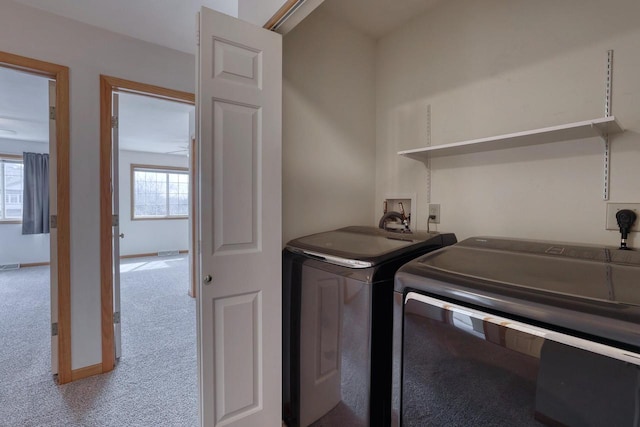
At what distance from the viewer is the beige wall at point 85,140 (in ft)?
6.38

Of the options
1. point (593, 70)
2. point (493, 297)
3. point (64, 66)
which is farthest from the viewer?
point (64, 66)

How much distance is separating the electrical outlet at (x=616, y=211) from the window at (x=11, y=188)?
25.8 ft

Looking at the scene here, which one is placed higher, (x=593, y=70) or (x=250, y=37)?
(x=250, y=37)

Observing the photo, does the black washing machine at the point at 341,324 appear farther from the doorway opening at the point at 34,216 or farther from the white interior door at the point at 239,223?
the doorway opening at the point at 34,216

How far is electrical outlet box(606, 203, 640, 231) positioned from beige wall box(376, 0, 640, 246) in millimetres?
25

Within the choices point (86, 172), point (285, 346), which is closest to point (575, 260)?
point (285, 346)

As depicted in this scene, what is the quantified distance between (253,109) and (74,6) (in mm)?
1523

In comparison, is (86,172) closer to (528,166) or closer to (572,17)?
(528,166)

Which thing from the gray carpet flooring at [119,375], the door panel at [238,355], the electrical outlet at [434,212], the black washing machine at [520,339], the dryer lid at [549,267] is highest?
the electrical outlet at [434,212]

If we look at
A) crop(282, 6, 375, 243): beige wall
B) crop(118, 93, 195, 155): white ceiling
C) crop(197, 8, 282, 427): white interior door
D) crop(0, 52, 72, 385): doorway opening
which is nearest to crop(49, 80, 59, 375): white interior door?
crop(0, 52, 72, 385): doorway opening

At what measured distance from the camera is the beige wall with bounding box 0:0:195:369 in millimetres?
1943

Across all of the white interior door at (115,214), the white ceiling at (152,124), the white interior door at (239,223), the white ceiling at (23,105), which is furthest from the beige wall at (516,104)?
the white ceiling at (23,105)

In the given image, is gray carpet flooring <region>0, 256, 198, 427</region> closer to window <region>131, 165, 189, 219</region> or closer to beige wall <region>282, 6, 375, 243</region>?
beige wall <region>282, 6, 375, 243</region>

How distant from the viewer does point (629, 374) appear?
583 millimetres
